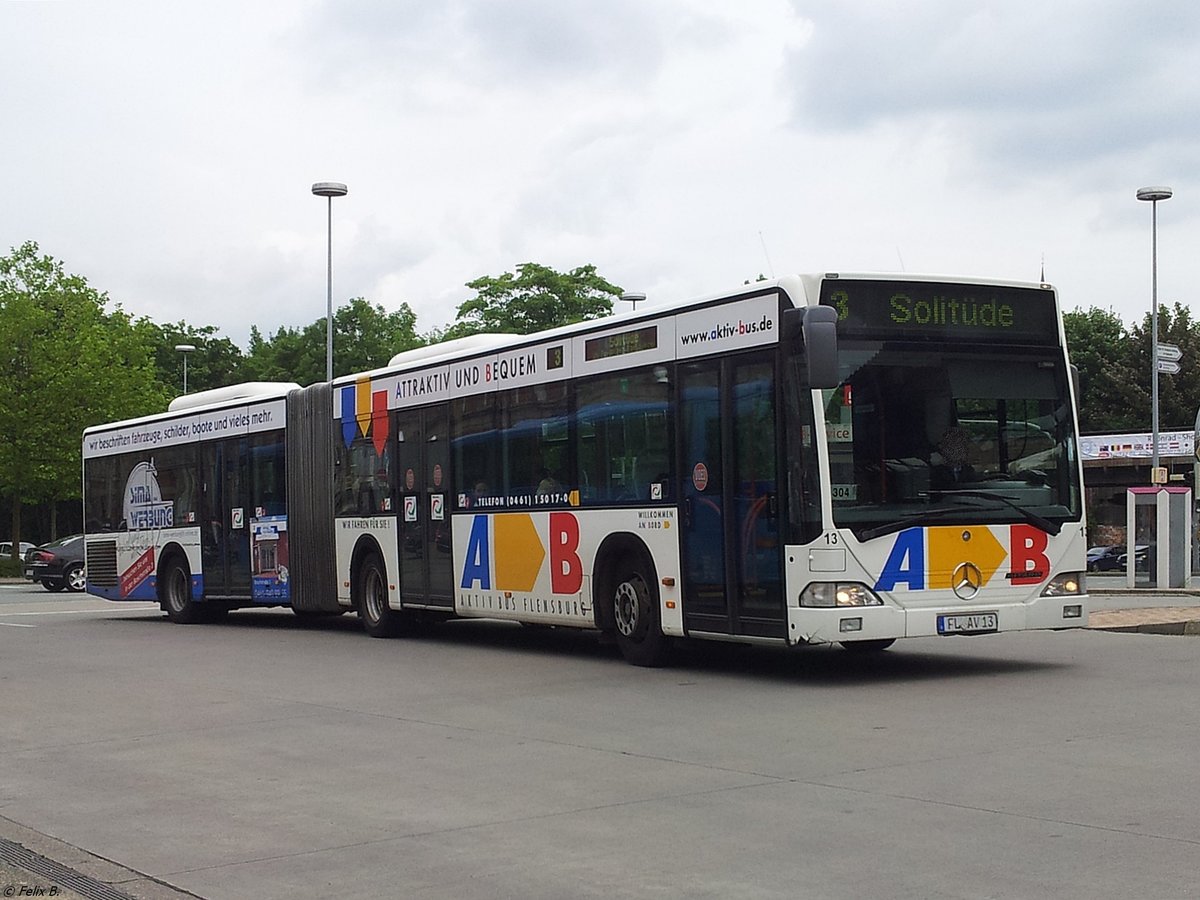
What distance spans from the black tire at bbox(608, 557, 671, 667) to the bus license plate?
2.75m

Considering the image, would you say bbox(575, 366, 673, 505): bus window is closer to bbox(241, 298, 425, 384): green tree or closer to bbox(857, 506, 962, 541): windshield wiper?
bbox(857, 506, 962, 541): windshield wiper

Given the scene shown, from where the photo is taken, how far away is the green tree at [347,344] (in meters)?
82.7

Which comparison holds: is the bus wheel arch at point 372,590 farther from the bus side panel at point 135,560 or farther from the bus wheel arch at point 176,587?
the bus wheel arch at point 176,587

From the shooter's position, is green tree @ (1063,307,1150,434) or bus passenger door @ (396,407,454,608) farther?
green tree @ (1063,307,1150,434)

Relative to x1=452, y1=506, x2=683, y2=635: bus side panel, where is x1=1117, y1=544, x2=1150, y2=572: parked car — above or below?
below

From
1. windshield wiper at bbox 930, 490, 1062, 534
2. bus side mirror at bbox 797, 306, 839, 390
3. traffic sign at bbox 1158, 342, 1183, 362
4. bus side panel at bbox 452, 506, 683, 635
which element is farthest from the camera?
traffic sign at bbox 1158, 342, 1183, 362

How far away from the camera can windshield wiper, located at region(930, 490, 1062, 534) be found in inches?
520

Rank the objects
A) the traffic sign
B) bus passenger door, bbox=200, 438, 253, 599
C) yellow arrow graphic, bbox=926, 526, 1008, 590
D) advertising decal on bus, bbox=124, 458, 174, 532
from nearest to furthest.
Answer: yellow arrow graphic, bbox=926, 526, 1008, 590 → bus passenger door, bbox=200, 438, 253, 599 → advertising decal on bus, bbox=124, 458, 174, 532 → the traffic sign

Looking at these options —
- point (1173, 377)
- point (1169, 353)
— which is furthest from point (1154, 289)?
point (1173, 377)

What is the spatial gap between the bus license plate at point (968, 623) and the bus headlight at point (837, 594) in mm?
713

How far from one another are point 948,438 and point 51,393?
45.4 meters

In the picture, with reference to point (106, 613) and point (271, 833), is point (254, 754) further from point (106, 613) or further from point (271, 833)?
point (106, 613)

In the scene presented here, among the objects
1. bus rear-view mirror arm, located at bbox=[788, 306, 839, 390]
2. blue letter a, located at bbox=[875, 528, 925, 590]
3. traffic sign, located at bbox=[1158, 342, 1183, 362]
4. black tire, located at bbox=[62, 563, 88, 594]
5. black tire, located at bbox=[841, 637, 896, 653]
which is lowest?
black tire, located at bbox=[841, 637, 896, 653]

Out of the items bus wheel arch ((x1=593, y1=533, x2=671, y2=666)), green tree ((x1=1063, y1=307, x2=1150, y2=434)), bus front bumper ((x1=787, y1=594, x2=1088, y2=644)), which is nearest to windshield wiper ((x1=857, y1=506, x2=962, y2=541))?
bus front bumper ((x1=787, y1=594, x2=1088, y2=644))
